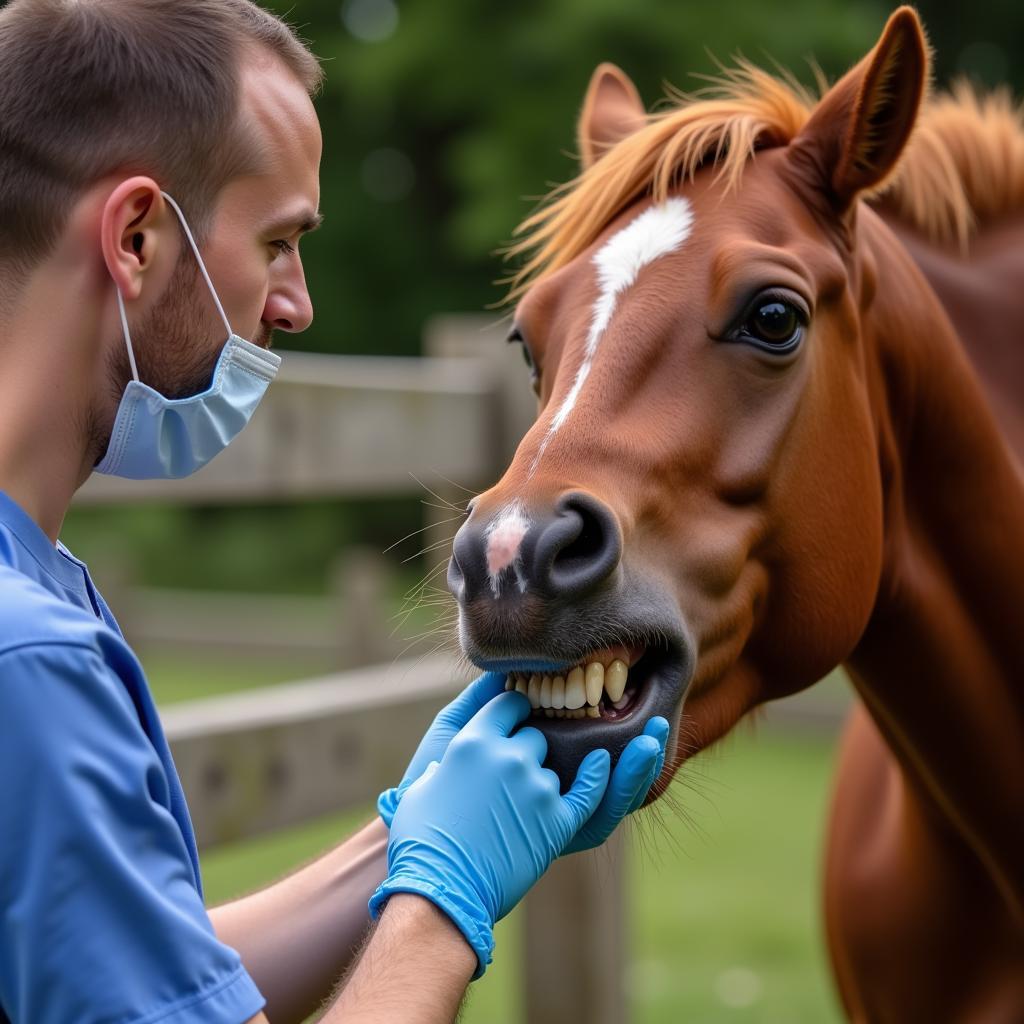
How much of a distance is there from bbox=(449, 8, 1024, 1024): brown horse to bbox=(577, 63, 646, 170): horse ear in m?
0.02

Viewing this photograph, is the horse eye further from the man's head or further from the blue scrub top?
the blue scrub top

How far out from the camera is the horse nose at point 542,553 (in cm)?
164

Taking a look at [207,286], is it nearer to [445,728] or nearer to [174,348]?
[174,348]

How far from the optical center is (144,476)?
172 centimetres

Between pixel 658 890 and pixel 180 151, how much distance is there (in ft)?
17.6

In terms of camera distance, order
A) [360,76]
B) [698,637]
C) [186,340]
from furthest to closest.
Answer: [360,76]
[698,637]
[186,340]

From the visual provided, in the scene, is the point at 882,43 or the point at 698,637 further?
the point at 882,43

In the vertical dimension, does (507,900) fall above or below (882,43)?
below

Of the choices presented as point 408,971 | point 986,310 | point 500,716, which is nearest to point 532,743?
point 500,716

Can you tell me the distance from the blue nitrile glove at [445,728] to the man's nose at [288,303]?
576 mm

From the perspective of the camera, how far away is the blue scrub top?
115 centimetres

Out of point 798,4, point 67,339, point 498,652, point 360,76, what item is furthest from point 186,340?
point 360,76

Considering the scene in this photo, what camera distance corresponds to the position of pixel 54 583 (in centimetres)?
148

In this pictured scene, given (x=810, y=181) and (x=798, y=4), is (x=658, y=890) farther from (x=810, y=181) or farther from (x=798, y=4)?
(x=798, y=4)
